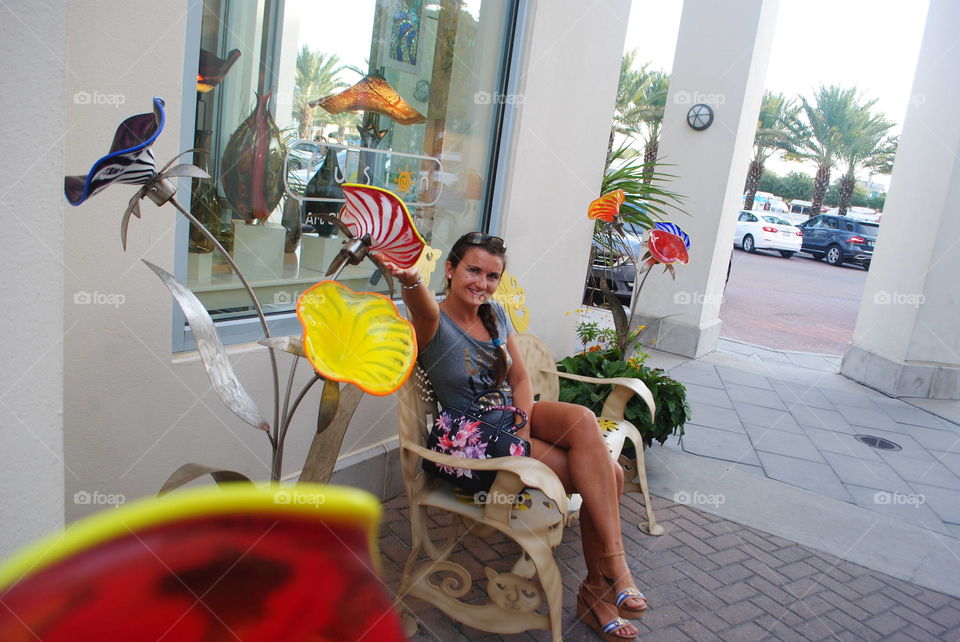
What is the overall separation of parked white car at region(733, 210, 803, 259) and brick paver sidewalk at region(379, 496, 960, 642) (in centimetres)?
2053

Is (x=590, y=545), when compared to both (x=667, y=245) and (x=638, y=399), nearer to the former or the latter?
(x=638, y=399)

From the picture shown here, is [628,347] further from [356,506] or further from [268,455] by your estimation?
[356,506]

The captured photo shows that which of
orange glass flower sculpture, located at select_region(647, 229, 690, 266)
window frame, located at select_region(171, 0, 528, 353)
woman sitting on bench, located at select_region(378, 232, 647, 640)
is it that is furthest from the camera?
orange glass flower sculpture, located at select_region(647, 229, 690, 266)

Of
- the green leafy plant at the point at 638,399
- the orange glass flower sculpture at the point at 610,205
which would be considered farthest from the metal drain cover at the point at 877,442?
the orange glass flower sculpture at the point at 610,205

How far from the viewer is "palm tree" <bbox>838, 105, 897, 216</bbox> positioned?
93.3 ft

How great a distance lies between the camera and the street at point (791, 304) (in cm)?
933

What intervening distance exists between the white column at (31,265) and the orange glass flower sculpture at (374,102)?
2.02 metres

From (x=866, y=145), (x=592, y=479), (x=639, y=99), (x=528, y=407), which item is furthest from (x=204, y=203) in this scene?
(x=866, y=145)

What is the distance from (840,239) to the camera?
73.5 feet

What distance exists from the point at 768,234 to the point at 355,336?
2401 centimetres

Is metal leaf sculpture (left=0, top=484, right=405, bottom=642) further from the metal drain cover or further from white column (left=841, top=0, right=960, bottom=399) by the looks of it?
white column (left=841, top=0, right=960, bottom=399)

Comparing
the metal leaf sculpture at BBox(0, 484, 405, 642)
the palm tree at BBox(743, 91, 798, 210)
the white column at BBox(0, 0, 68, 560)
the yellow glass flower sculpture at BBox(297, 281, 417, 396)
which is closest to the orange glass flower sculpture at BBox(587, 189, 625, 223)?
the yellow glass flower sculpture at BBox(297, 281, 417, 396)

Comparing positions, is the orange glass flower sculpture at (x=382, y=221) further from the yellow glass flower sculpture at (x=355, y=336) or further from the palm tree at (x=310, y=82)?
the palm tree at (x=310, y=82)

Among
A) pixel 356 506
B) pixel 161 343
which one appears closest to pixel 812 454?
pixel 161 343
